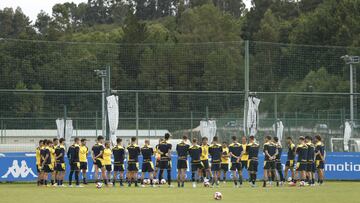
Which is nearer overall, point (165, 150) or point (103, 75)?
point (165, 150)

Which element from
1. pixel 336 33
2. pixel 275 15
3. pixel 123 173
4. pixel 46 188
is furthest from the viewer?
pixel 275 15

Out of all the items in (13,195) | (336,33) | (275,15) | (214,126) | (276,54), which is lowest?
(13,195)

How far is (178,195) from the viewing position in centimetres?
2705

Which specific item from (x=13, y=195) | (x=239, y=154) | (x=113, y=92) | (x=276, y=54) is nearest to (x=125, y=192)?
(x=13, y=195)

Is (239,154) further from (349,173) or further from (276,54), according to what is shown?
(276,54)

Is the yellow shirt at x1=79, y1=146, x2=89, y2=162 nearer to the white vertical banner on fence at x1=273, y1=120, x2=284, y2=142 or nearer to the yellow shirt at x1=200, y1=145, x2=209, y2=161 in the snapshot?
the yellow shirt at x1=200, y1=145, x2=209, y2=161

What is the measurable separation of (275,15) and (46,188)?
8723 cm

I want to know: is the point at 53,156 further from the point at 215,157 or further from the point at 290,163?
the point at 290,163

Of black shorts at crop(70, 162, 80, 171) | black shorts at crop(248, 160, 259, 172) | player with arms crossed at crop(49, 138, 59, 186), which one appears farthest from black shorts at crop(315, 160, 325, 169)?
player with arms crossed at crop(49, 138, 59, 186)

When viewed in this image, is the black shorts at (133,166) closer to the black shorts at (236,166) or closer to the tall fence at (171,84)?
the black shorts at (236,166)

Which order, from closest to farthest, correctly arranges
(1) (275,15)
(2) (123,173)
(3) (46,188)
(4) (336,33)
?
1. (3) (46,188)
2. (2) (123,173)
3. (4) (336,33)
4. (1) (275,15)

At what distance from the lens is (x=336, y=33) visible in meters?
77.6

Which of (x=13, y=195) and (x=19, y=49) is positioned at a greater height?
(x=19, y=49)

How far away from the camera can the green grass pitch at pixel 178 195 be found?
24578mm
